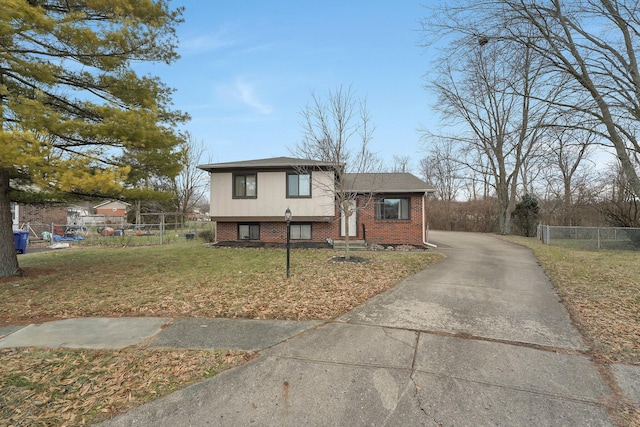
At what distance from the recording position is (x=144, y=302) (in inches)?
215

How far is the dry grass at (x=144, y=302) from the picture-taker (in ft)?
8.98

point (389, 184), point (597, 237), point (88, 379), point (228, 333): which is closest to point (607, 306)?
point (228, 333)

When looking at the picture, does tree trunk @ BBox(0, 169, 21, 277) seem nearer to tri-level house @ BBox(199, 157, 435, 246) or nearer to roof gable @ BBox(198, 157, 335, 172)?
roof gable @ BBox(198, 157, 335, 172)

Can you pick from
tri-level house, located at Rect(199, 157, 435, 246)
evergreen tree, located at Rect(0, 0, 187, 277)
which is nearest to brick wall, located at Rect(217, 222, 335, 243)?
tri-level house, located at Rect(199, 157, 435, 246)

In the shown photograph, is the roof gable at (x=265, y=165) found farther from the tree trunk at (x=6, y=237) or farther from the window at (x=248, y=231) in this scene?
the tree trunk at (x=6, y=237)

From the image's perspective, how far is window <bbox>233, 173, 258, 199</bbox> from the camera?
13.5 m

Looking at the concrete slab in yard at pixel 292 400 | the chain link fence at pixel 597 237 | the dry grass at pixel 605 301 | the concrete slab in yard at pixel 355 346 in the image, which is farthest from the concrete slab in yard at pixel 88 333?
the chain link fence at pixel 597 237

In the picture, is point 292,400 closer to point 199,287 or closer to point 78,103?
point 199,287

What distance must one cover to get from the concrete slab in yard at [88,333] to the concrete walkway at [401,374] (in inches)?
2.6

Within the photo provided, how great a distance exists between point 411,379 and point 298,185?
10909 millimetres

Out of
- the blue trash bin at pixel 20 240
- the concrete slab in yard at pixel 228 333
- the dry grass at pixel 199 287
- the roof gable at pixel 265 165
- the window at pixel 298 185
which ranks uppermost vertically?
the roof gable at pixel 265 165

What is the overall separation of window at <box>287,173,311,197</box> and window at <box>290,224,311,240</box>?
5.15ft

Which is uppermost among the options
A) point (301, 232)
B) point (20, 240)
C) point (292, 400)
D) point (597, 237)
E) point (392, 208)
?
point (392, 208)

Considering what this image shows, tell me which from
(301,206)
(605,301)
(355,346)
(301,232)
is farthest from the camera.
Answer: (301,232)
